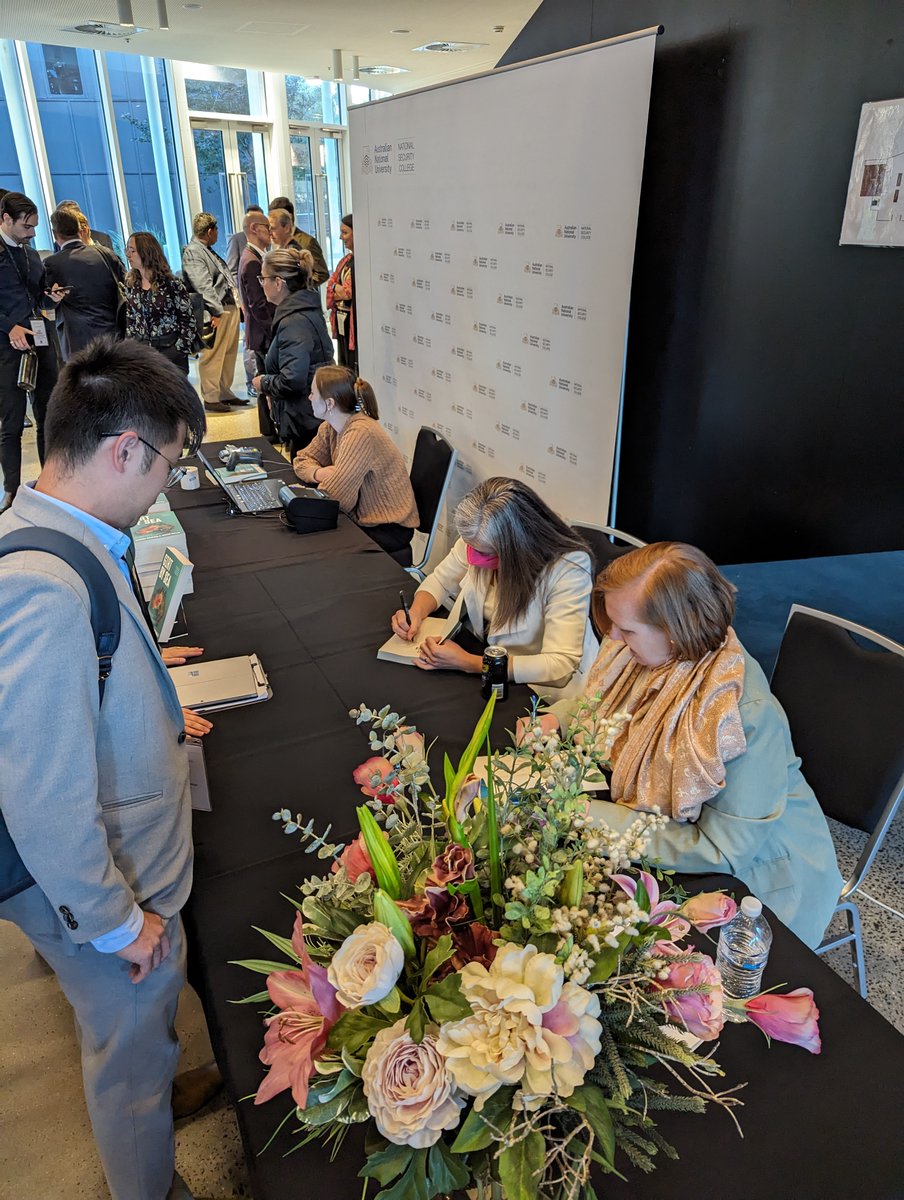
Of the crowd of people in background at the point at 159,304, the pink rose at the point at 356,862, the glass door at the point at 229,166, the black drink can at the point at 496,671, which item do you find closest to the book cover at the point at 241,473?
the crowd of people in background at the point at 159,304

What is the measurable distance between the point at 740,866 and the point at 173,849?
915mm

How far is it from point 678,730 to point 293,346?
11.8ft

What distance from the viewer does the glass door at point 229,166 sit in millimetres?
9391

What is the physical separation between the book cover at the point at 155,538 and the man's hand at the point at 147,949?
132cm

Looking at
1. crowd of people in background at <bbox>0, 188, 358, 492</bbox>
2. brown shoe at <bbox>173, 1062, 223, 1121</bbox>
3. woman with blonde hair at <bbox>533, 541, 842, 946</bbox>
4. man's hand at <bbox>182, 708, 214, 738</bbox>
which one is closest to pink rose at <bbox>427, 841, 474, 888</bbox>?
woman with blonde hair at <bbox>533, 541, 842, 946</bbox>

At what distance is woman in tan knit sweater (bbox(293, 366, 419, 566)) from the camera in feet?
10.3

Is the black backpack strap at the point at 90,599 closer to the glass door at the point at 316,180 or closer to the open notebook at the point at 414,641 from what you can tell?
the open notebook at the point at 414,641

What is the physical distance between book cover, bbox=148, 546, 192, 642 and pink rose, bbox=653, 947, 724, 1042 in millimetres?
1413

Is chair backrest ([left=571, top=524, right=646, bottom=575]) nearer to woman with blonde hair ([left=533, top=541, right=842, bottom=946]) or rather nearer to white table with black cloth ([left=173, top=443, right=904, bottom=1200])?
white table with black cloth ([left=173, top=443, right=904, bottom=1200])

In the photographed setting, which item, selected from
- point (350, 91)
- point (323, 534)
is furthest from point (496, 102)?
point (350, 91)

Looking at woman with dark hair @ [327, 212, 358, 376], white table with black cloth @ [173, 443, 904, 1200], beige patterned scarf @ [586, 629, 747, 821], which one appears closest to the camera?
white table with black cloth @ [173, 443, 904, 1200]

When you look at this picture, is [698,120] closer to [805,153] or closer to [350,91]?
[805,153]

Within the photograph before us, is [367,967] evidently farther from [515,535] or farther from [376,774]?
[515,535]

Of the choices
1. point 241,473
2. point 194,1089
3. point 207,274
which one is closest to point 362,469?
point 241,473
